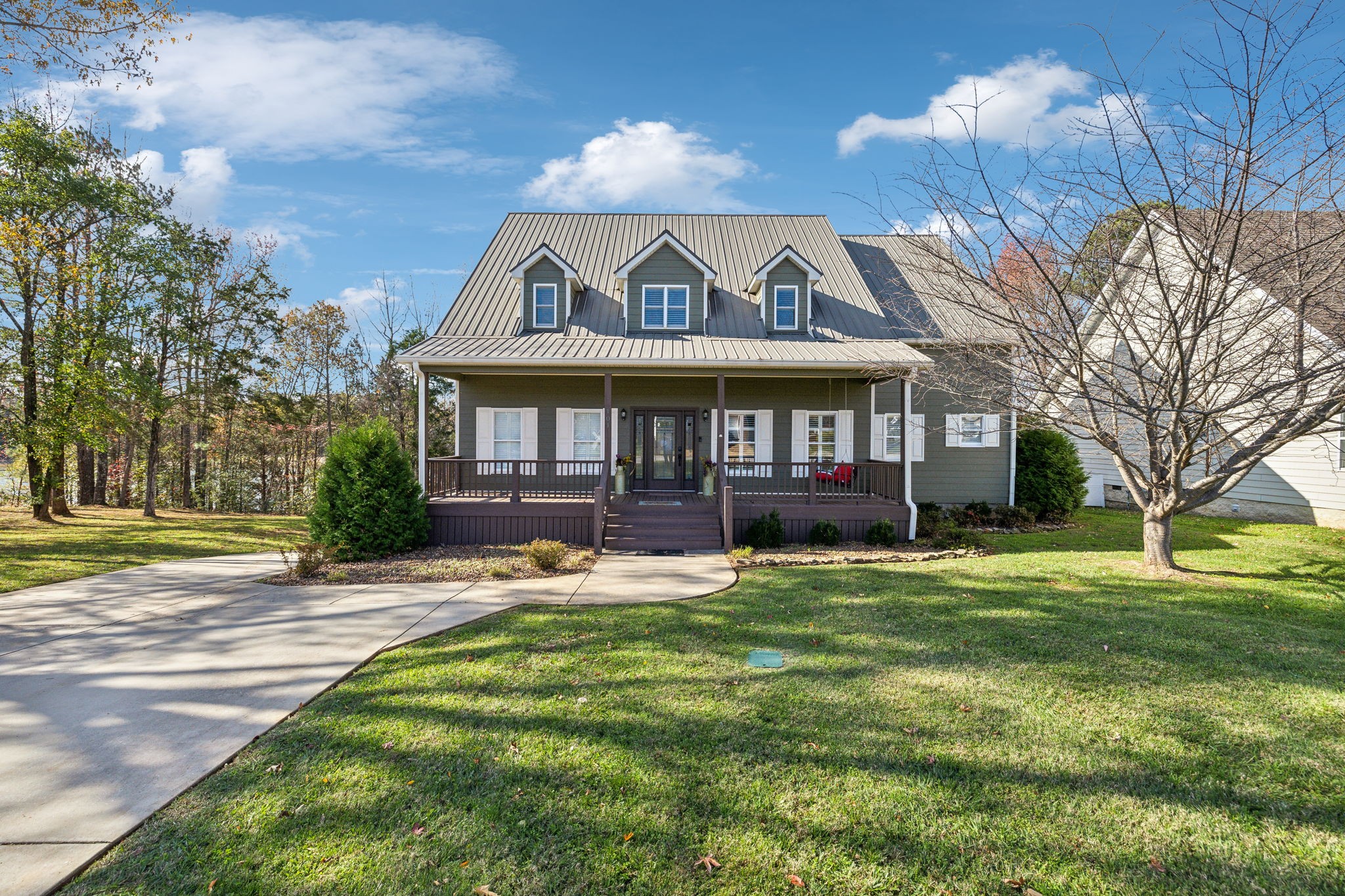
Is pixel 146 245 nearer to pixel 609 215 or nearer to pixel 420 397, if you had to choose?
pixel 420 397

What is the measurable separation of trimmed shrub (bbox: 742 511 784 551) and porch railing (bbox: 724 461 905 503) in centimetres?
99

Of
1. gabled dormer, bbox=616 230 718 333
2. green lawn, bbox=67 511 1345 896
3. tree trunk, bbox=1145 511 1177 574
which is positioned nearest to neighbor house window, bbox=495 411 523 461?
gabled dormer, bbox=616 230 718 333

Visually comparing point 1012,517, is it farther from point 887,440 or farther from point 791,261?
point 791,261

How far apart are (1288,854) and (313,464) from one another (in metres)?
31.1

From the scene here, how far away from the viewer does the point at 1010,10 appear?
9.16 metres

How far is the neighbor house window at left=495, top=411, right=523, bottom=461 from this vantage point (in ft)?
49.8

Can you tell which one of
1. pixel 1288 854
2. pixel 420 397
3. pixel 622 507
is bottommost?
pixel 1288 854

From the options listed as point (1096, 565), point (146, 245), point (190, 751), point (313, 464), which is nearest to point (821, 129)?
point (1096, 565)

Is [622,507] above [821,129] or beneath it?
beneath

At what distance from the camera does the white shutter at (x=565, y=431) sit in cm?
1513

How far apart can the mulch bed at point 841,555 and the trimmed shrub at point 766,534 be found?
0.61ft

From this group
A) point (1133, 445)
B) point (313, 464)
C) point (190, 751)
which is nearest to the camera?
point (190, 751)

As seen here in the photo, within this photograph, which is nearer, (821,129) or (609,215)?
(821,129)

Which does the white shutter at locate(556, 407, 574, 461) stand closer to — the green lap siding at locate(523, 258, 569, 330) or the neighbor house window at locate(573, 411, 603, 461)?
the neighbor house window at locate(573, 411, 603, 461)
